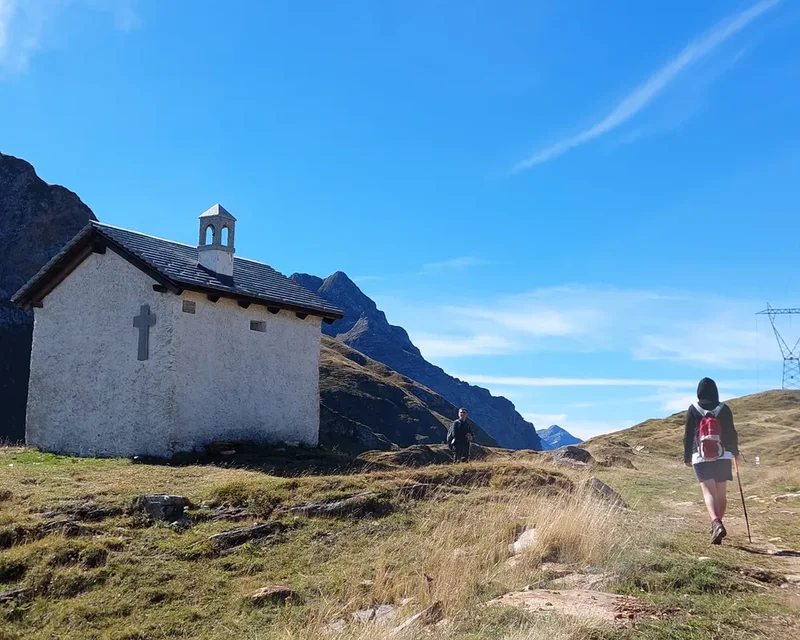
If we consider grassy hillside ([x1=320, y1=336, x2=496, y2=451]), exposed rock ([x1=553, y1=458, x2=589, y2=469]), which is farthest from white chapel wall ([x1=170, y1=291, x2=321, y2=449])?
grassy hillside ([x1=320, y1=336, x2=496, y2=451])

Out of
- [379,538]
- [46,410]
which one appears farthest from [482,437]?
[379,538]

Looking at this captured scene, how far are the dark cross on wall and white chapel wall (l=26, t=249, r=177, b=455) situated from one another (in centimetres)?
12

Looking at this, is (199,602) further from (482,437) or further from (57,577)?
(482,437)

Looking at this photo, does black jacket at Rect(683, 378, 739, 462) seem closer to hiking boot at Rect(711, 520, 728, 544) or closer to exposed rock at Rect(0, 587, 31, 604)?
hiking boot at Rect(711, 520, 728, 544)

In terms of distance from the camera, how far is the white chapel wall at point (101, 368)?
16484mm

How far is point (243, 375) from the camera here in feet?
58.9

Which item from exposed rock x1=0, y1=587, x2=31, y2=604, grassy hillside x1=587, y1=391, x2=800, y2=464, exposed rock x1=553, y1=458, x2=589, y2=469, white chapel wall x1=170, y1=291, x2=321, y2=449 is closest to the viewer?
exposed rock x1=0, y1=587, x2=31, y2=604

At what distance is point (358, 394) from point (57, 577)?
88567mm

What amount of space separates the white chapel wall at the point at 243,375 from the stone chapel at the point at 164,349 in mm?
27

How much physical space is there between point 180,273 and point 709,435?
39.7ft

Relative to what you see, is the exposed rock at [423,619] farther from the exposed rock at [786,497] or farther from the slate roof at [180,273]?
the slate roof at [180,273]

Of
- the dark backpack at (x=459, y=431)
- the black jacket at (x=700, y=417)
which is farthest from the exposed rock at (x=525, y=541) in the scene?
the dark backpack at (x=459, y=431)

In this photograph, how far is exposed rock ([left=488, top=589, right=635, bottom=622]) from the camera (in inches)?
236

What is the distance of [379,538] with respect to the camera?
387 inches
